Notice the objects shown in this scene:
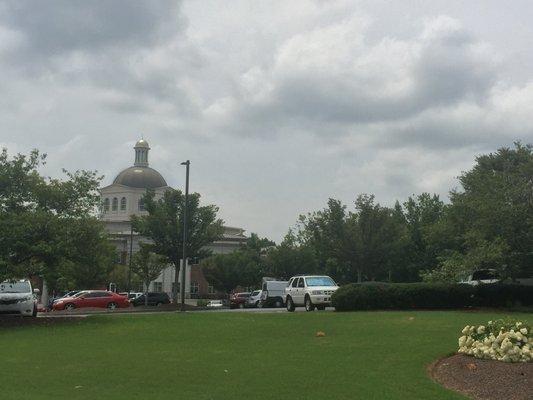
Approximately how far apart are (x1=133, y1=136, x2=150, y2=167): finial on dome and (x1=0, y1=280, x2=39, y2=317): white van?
87.6 meters

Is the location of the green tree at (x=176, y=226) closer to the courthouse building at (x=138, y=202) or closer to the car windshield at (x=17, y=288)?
the car windshield at (x=17, y=288)

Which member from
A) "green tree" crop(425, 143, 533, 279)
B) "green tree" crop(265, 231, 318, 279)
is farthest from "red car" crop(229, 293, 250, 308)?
"green tree" crop(425, 143, 533, 279)

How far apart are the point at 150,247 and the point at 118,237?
34799mm

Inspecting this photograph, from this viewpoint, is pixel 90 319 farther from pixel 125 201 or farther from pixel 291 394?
pixel 125 201

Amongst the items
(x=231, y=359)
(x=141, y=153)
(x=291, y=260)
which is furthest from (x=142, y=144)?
(x=231, y=359)

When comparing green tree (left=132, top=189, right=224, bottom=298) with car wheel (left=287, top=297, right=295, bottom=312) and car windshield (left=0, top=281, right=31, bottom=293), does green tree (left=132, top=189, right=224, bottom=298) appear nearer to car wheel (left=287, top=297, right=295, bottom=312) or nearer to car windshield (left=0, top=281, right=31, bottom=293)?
car wheel (left=287, top=297, right=295, bottom=312)

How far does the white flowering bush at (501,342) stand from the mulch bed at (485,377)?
173 millimetres

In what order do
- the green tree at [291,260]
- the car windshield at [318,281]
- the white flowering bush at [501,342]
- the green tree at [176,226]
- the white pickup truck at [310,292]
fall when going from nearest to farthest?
the white flowering bush at [501,342] → the white pickup truck at [310,292] → the car windshield at [318,281] → the green tree at [176,226] → the green tree at [291,260]

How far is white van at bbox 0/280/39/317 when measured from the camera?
81.8 ft

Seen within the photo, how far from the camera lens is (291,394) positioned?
948 cm

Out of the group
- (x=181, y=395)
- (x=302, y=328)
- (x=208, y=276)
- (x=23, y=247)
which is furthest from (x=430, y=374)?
(x=208, y=276)

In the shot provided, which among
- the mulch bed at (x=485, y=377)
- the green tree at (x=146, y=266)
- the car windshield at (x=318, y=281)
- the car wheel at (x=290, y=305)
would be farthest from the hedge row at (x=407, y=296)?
the green tree at (x=146, y=266)

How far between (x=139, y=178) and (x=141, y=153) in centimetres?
735

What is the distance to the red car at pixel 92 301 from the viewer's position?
41438 mm
